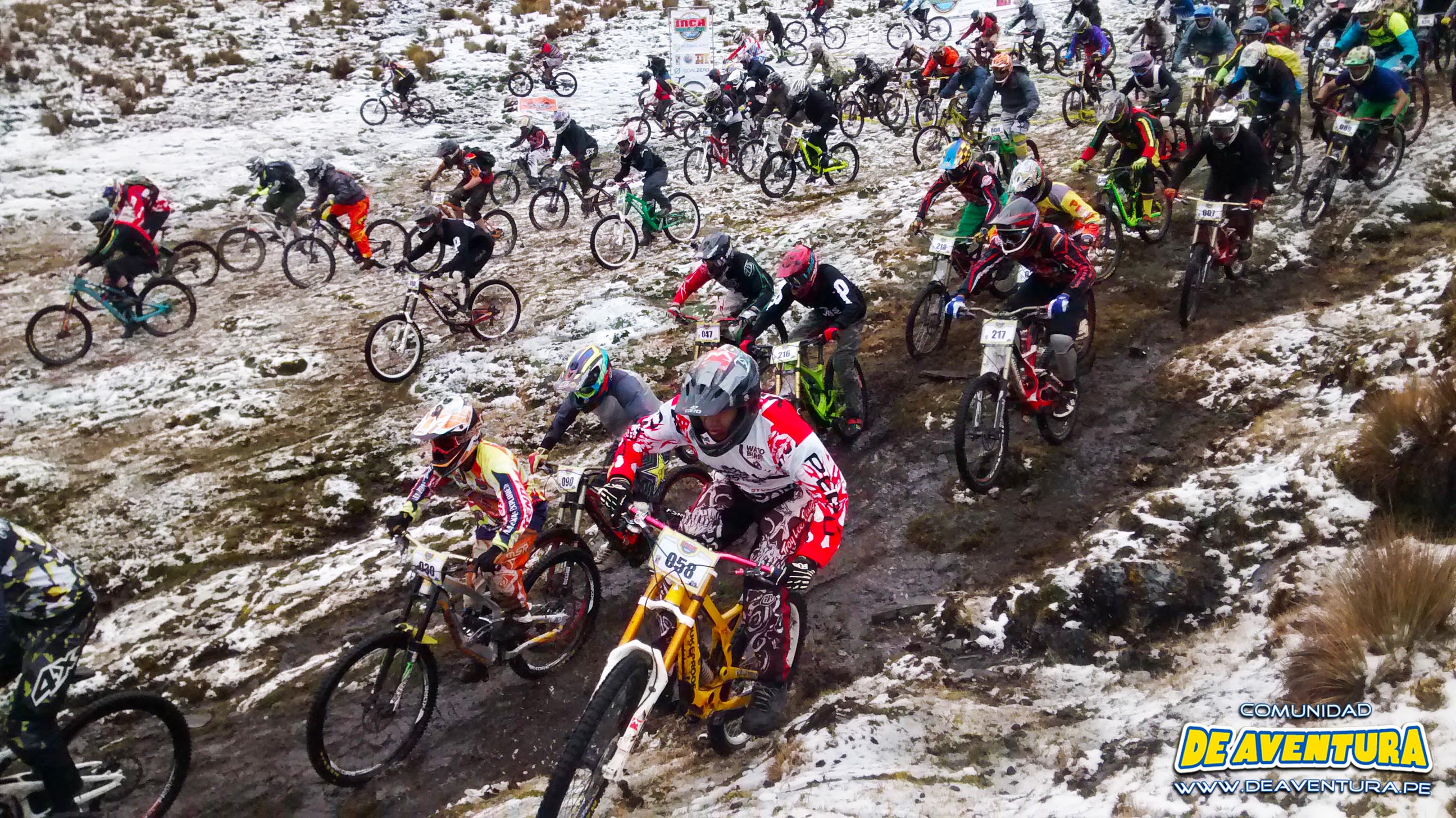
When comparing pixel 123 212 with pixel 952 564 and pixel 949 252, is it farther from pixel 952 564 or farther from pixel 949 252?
pixel 952 564

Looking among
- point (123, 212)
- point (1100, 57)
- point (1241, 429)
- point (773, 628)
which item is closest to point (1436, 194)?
point (1241, 429)

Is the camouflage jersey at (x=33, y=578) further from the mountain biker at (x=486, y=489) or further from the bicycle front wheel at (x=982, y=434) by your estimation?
the bicycle front wheel at (x=982, y=434)

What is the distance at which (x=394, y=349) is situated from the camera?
409 inches

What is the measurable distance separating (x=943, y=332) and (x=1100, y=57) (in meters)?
11.7

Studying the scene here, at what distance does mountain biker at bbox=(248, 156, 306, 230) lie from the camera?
43.9 feet

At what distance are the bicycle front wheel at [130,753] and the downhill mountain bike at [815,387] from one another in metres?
5.17

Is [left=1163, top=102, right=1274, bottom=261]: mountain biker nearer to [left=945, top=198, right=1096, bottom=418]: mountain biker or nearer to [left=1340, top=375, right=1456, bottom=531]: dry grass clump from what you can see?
[left=945, top=198, right=1096, bottom=418]: mountain biker

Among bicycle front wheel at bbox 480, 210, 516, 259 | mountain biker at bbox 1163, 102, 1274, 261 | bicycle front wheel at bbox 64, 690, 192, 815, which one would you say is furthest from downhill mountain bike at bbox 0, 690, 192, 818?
bicycle front wheel at bbox 480, 210, 516, 259

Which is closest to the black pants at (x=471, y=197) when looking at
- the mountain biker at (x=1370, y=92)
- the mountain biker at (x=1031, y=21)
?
the mountain biker at (x=1370, y=92)

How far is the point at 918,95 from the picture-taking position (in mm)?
20109

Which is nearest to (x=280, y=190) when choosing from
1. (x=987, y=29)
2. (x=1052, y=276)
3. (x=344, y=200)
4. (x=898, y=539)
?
(x=344, y=200)

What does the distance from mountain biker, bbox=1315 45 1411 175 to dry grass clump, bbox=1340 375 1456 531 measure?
691cm

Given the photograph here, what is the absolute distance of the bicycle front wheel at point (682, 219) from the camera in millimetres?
14086

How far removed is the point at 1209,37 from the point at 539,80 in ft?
58.0
